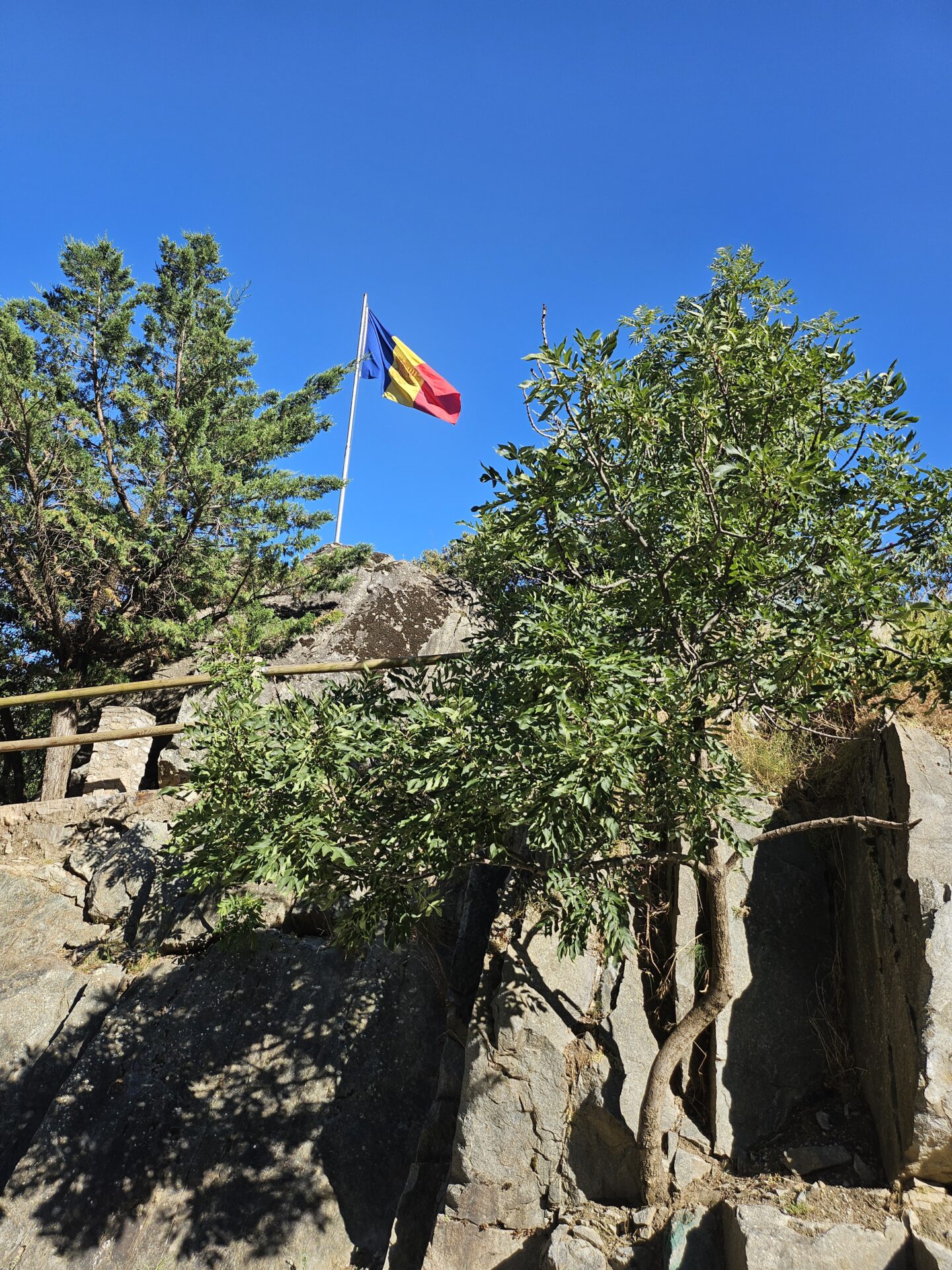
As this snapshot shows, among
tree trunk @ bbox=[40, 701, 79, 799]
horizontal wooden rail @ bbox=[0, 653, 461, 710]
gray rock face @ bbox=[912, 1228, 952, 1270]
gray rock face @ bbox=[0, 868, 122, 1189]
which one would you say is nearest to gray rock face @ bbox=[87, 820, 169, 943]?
gray rock face @ bbox=[0, 868, 122, 1189]

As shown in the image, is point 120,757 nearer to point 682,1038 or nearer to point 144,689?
point 144,689

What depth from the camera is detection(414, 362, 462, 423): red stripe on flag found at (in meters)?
21.6

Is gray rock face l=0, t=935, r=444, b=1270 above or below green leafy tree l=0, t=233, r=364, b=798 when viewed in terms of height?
below

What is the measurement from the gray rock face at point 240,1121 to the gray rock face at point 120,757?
5.29 m

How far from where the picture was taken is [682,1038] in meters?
6.23

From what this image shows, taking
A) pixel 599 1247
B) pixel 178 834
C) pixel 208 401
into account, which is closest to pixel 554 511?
pixel 178 834

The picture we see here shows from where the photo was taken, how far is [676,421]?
646 centimetres

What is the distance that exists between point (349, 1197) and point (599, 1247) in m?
3.15

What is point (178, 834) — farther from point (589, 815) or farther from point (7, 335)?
point (7, 335)

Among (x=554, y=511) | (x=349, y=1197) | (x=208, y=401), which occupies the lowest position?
(x=349, y=1197)

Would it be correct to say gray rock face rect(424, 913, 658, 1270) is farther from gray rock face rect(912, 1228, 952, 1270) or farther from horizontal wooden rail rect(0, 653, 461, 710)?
horizontal wooden rail rect(0, 653, 461, 710)

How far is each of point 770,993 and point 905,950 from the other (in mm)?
1568

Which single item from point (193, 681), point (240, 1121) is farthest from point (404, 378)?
point (240, 1121)

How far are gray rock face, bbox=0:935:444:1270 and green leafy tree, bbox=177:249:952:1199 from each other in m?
3.31
